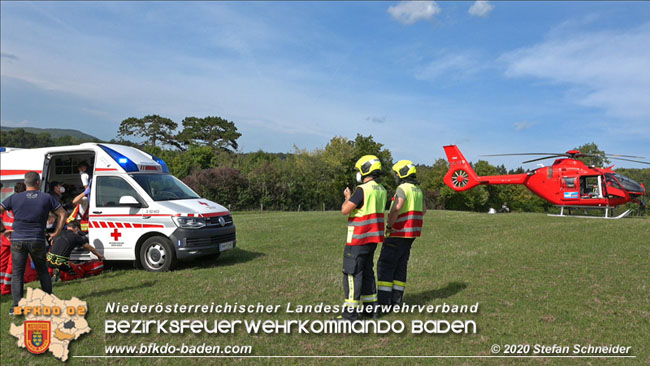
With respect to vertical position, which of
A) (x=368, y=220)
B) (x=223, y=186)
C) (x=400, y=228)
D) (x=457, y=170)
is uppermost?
(x=457, y=170)

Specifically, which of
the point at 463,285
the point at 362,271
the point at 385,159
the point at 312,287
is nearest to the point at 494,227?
the point at 463,285

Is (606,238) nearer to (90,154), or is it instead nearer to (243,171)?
(90,154)

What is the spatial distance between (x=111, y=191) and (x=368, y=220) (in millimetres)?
6701

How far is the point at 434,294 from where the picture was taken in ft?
23.6

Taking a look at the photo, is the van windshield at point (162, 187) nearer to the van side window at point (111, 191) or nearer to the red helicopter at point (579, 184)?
the van side window at point (111, 191)

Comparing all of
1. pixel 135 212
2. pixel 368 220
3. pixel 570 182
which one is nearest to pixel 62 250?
pixel 135 212

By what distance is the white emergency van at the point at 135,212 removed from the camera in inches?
355

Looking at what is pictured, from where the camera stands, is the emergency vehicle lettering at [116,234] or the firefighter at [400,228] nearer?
the firefighter at [400,228]

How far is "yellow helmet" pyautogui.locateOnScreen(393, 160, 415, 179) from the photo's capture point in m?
6.12

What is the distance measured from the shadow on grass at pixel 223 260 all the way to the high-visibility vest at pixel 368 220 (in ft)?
17.9

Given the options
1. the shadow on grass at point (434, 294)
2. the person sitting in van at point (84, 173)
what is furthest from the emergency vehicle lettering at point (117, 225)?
the shadow on grass at point (434, 294)

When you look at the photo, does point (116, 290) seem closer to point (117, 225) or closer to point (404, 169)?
point (117, 225)

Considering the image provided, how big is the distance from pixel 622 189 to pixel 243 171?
38.4 metres

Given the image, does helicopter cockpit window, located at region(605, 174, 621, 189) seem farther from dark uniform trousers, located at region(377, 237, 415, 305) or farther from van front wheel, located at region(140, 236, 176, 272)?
van front wheel, located at region(140, 236, 176, 272)
